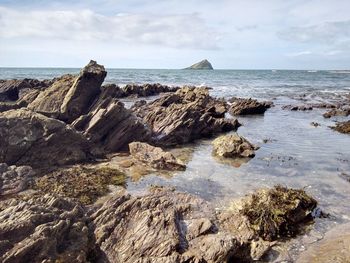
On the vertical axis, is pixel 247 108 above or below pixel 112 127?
below

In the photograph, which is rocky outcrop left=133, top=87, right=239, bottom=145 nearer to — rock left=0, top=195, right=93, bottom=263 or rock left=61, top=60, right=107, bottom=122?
rock left=61, top=60, right=107, bottom=122

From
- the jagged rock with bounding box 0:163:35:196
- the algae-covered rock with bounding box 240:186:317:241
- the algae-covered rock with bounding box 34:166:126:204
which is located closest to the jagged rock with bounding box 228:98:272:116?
Result: the algae-covered rock with bounding box 34:166:126:204

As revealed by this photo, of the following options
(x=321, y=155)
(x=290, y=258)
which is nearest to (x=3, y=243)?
(x=290, y=258)

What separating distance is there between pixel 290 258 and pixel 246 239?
1.53 m

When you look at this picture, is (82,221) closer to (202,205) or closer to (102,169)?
(202,205)

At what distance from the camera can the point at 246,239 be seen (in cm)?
1267

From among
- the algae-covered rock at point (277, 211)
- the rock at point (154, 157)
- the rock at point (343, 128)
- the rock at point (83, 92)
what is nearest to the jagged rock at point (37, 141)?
the rock at point (154, 157)

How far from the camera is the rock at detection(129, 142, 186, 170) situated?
21.4 metres

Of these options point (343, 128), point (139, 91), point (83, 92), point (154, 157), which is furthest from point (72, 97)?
point (139, 91)

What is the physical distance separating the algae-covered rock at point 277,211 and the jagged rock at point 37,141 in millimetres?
11589

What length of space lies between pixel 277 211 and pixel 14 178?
12220mm

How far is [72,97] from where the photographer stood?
28.6m

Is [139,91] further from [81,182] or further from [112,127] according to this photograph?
[81,182]

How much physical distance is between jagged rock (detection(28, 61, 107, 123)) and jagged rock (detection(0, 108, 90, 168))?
5.07 metres
